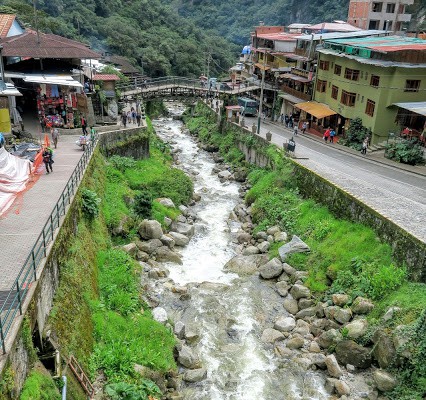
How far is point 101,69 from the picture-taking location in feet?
155

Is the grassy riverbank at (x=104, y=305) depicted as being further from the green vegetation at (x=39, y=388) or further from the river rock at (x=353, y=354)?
the river rock at (x=353, y=354)

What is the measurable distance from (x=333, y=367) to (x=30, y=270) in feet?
37.6

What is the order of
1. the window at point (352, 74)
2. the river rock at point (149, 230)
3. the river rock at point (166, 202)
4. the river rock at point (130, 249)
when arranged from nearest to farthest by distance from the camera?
1. the river rock at point (130, 249)
2. the river rock at point (149, 230)
3. the river rock at point (166, 202)
4. the window at point (352, 74)

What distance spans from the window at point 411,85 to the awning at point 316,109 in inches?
341

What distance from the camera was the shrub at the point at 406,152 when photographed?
3345 cm

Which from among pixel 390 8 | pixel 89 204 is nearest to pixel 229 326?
pixel 89 204

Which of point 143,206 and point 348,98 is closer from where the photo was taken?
point 143,206

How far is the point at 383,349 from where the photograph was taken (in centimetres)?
1569

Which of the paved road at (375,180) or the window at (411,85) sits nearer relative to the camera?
the paved road at (375,180)

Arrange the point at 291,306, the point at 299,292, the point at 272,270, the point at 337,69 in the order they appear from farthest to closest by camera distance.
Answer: the point at 337,69 < the point at 272,270 < the point at 299,292 < the point at 291,306

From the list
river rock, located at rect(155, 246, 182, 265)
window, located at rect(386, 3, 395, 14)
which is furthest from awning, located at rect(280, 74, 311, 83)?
river rock, located at rect(155, 246, 182, 265)

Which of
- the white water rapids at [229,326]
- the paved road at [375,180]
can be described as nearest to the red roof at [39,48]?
the white water rapids at [229,326]

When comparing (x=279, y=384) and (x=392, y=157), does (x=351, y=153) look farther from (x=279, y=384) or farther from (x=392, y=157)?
(x=279, y=384)

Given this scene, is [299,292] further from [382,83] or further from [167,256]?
[382,83]
